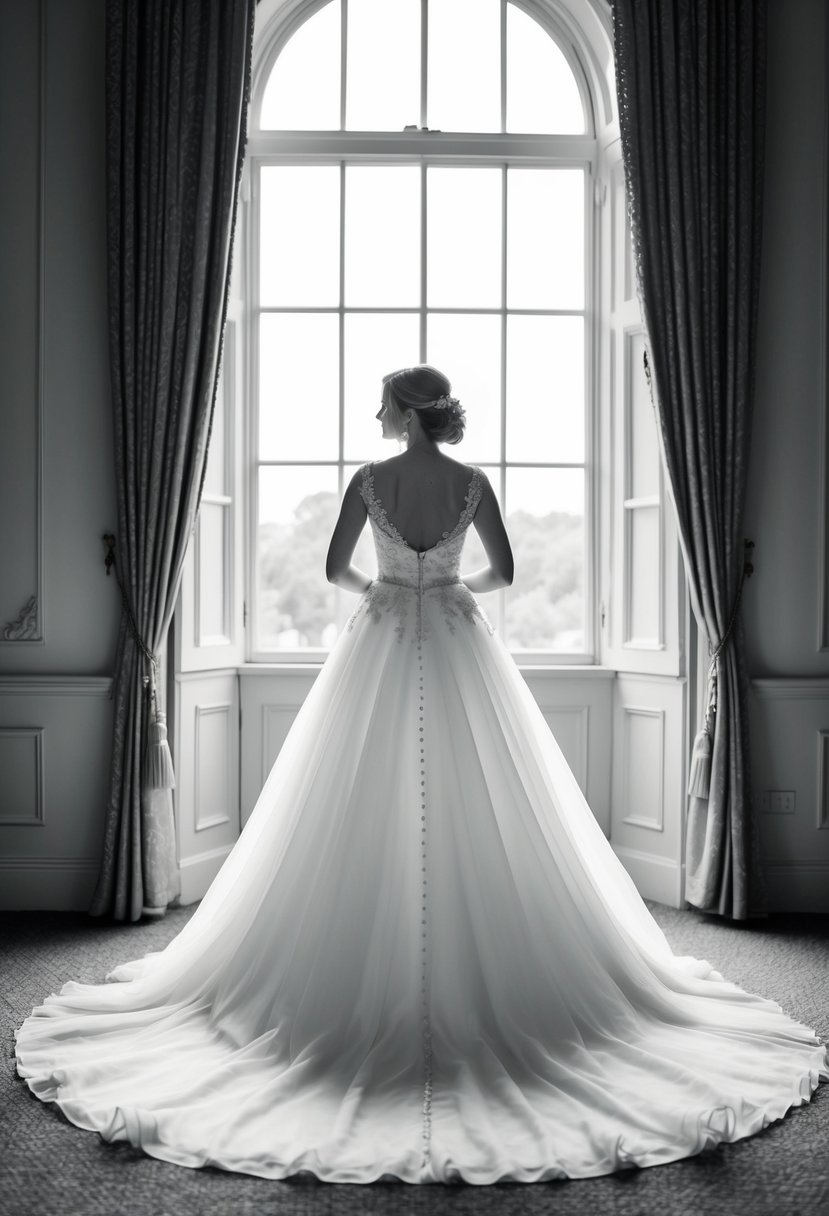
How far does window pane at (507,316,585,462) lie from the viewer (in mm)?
4219

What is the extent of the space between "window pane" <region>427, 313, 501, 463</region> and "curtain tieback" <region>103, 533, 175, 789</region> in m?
1.45

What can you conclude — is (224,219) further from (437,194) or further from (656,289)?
(656,289)

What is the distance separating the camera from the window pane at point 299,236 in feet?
13.7

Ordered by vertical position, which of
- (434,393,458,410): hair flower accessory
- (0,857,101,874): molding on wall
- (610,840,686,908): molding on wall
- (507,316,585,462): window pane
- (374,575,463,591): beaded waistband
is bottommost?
(610,840,686,908): molding on wall

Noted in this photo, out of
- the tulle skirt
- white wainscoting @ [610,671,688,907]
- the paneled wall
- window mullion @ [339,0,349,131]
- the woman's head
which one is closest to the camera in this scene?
the tulle skirt

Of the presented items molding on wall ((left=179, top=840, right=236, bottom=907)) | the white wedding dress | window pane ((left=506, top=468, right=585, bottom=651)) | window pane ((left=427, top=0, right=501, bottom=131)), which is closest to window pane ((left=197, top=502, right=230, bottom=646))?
molding on wall ((left=179, top=840, right=236, bottom=907))

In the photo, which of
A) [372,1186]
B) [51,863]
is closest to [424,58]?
[51,863]

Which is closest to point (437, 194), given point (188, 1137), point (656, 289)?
point (656, 289)

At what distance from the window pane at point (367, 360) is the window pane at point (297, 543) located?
0.61 ft

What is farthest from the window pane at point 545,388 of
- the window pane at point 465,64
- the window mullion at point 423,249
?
the window pane at point 465,64

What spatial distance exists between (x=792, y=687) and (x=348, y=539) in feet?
6.39

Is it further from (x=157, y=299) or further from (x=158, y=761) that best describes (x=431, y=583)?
(x=157, y=299)

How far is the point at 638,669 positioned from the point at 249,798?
1608 millimetres

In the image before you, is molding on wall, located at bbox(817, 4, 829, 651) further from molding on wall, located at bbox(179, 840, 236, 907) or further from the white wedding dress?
molding on wall, located at bbox(179, 840, 236, 907)
